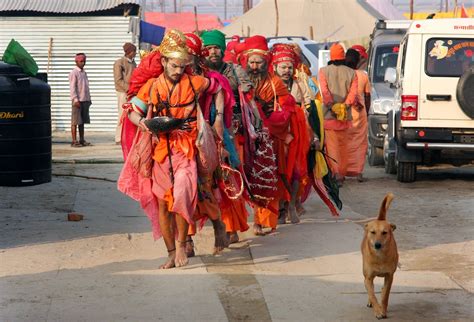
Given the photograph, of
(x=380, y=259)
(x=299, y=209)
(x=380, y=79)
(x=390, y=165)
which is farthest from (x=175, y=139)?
(x=380, y=79)

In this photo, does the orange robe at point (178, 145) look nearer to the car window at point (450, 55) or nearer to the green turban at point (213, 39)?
the green turban at point (213, 39)

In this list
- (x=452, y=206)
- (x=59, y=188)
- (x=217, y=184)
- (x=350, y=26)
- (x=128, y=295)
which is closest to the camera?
(x=128, y=295)

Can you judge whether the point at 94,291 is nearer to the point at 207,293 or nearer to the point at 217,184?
the point at 207,293

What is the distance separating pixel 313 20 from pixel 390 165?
3337cm

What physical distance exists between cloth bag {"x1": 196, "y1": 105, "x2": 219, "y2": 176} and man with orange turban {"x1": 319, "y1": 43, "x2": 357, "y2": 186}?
587 cm

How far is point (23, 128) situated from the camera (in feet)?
39.1

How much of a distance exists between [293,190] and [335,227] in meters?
0.67

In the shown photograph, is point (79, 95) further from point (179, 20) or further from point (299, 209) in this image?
point (179, 20)

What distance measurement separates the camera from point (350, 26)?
4822 centimetres

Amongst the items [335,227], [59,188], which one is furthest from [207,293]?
[59,188]

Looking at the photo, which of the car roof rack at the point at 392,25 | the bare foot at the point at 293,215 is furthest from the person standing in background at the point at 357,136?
the car roof rack at the point at 392,25

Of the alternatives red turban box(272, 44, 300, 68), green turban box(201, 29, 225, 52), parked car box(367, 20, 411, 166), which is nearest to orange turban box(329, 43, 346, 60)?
parked car box(367, 20, 411, 166)

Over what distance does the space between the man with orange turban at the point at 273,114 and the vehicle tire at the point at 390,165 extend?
4995 mm

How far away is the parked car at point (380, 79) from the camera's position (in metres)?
17.3
